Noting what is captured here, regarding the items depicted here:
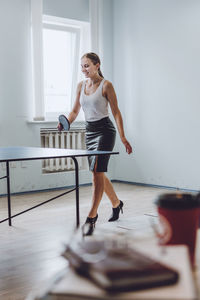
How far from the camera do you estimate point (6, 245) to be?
9.45 feet

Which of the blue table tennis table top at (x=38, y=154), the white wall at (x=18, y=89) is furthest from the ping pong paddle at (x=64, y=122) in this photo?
the white wall at (x=18, y=89)

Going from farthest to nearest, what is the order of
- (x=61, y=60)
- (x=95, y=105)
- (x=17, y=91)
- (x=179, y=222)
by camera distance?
(x=61, y=60)
(x=17, y=91)
(x=95, y=105)
(x=179, y=222)

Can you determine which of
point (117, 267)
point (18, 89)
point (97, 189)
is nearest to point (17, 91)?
point (18, 89)

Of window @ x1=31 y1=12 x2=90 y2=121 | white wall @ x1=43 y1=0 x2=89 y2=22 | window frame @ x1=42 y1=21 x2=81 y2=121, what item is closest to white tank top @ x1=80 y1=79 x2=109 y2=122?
window @ x1=31 y1=12 x2=90 y2=121

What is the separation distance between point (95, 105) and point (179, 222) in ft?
8.19

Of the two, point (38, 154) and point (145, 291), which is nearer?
point (145, 291)

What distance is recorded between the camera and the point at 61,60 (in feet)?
17.9

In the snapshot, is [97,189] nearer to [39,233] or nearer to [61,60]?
[39,233]

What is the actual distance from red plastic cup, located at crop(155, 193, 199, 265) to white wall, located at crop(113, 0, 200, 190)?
4141 millimetres

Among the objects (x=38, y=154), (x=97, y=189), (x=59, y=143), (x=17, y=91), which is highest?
(x=17, y=91)

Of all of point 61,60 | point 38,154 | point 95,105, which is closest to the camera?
point 38,154

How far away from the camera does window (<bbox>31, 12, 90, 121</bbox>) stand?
17.4 feet

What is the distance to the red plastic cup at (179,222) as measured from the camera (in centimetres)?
78

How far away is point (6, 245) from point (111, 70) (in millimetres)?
3503
